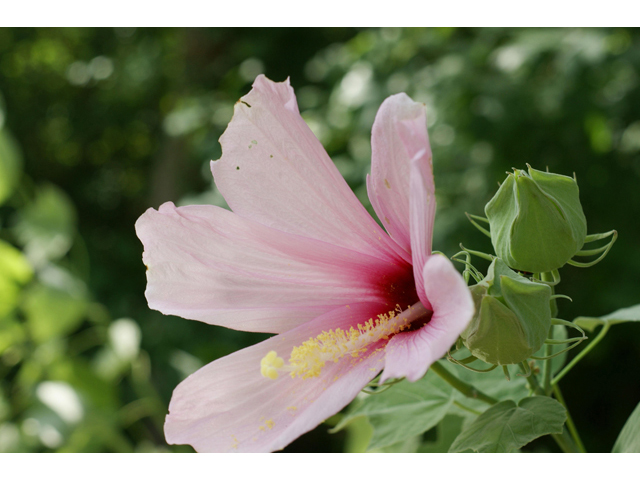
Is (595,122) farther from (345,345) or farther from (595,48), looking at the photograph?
(345,345)

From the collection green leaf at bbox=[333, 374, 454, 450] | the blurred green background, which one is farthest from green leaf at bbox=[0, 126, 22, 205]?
green leaf at bbox=[333, 374, 454, 450]

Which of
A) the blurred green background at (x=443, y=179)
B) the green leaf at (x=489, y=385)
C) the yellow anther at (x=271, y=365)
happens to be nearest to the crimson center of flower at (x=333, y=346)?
the yellow anther at (x=271, y=365)

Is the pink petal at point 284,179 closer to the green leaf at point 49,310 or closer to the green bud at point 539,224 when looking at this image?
the green bud at point 539,224

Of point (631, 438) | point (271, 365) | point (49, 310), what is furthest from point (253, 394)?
point (49, 310)

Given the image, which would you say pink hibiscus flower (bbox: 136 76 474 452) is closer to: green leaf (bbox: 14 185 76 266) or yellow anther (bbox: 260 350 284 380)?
yellow anther (bbox: 260 350 284 380)

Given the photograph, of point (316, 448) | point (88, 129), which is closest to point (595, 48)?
point (316, 448)

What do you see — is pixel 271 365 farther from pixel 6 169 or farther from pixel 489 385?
pixel 6 169
